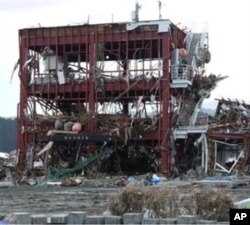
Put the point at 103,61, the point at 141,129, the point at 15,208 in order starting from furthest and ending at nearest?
the point at 103,61 < the point at 141,129 < the point at 15,208

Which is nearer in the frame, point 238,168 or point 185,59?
point 238,168

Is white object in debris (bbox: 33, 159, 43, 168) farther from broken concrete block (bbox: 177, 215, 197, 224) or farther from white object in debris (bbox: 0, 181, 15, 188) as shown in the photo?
broken concrete block (bbox: 177, 215, 197, 224)

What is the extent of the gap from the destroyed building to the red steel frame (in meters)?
0.09

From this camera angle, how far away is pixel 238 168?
206 feet

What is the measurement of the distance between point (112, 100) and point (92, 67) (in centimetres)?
344

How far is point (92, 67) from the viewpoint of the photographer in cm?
6806

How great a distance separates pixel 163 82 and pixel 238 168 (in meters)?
9.70

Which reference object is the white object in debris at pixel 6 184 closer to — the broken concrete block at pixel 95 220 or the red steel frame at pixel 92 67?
the red steel frame at pixel 92 67

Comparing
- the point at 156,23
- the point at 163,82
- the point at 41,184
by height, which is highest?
the point at 156,23

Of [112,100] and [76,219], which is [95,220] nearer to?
[76,219]

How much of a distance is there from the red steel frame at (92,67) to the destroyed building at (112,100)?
0.09 meters

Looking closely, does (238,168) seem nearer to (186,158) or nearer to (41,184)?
(186,158)

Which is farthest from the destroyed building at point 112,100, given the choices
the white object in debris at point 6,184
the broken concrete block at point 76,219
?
the broken concrete block at point 76,219

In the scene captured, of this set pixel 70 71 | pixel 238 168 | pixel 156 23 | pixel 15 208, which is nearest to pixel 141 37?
pixel 156 23
